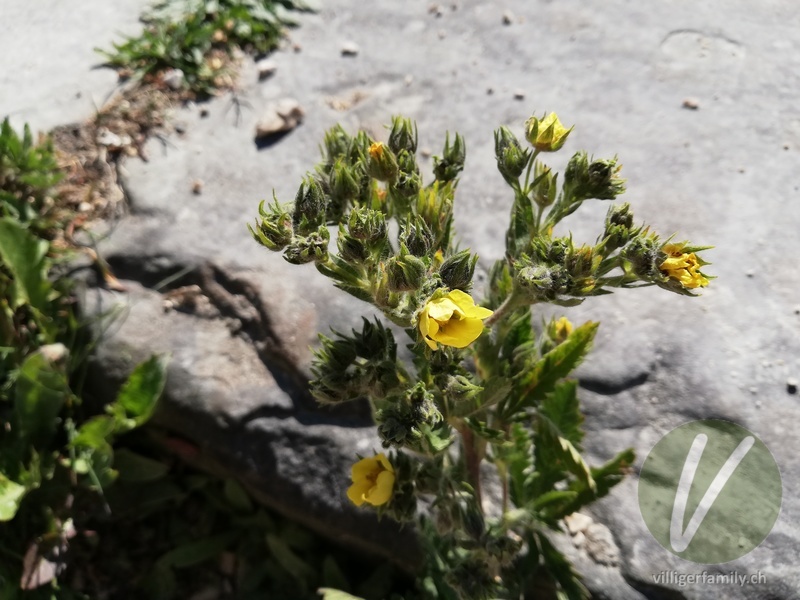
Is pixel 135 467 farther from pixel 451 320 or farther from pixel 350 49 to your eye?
pixel 350 49

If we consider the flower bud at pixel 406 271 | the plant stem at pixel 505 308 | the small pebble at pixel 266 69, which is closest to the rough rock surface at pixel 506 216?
the small pebble at pixel 266 69

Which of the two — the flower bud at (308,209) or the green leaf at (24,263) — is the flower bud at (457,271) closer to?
the flower bud at (308,209)

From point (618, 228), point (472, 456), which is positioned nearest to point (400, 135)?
point (618, 228)

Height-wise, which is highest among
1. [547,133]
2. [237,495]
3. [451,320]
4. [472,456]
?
[547,133]

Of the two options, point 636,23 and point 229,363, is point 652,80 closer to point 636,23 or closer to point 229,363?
point 636,23

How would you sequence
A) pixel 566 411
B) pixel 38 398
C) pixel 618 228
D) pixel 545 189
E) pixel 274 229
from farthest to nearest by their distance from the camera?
pixel 38 398 < pixel 566 411 < pixel 545 189 < pixel 618 228 < pixel 274 229

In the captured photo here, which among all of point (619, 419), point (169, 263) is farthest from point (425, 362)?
point (169, 263)

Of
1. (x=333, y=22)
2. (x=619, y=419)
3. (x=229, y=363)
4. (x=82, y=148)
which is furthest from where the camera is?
(x=333, y=22)
